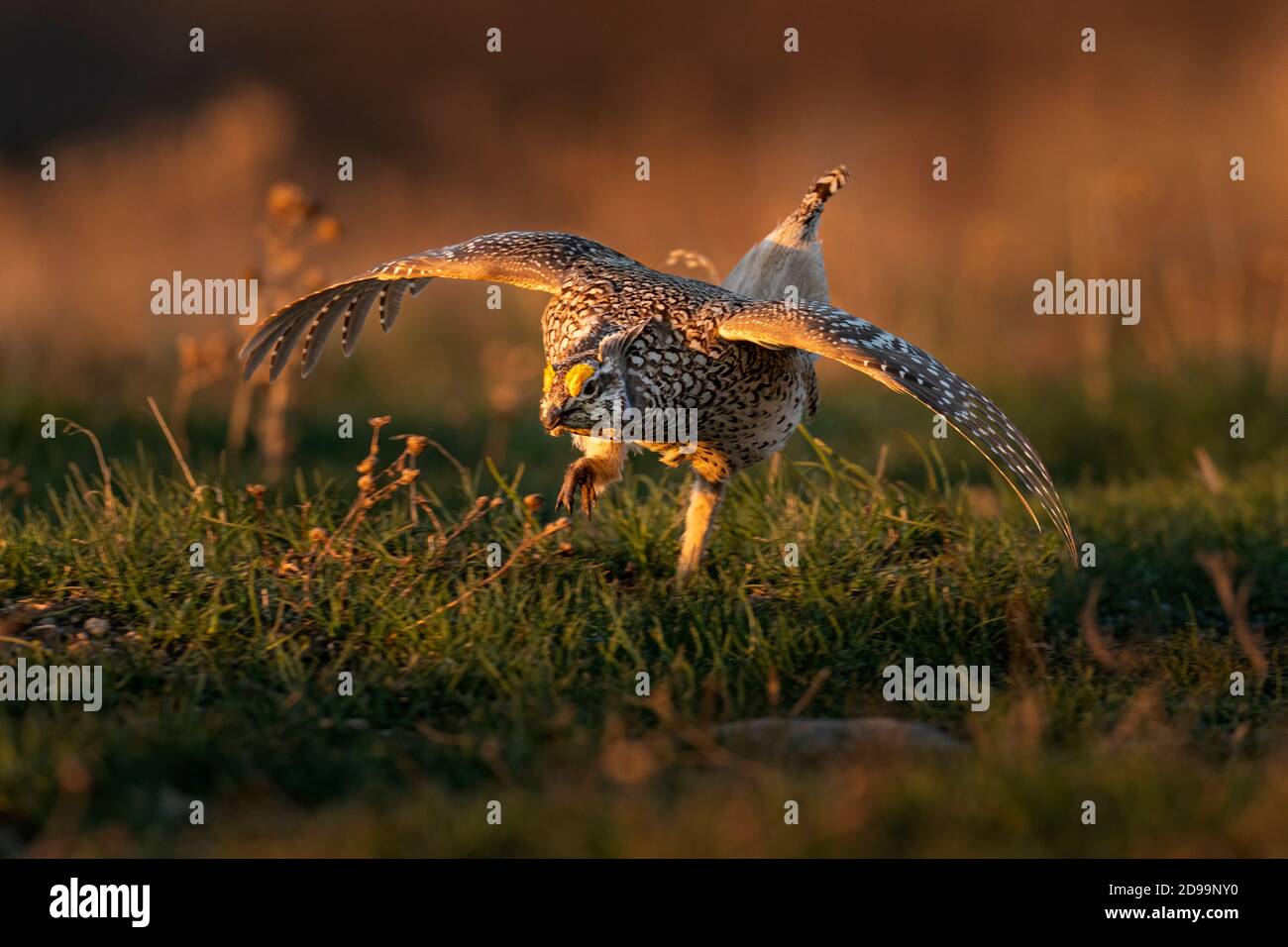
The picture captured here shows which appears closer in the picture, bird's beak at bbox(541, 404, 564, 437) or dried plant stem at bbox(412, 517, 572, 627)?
bird's beak at bbox(541, 404, 564, 437)

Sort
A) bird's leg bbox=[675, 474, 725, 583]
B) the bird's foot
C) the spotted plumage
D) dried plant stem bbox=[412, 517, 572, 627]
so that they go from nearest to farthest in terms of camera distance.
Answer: the spotted plumage
dried plant stem bbox=[412, 517, 572, 627]
the bird's foot
bird's leg bbox=[675, 474, 725, 583]

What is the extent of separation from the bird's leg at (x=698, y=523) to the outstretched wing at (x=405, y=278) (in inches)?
39.1

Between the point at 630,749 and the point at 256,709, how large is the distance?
127 cm

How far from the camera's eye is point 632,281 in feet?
19.7

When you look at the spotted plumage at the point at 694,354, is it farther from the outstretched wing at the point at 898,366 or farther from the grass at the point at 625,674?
the grass at the point at 625,674

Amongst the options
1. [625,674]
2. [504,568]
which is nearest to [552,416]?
[504,568]

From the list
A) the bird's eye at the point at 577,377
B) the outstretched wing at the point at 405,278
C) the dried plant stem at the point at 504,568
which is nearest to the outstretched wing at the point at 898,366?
the bird's eye at the point at 577,377

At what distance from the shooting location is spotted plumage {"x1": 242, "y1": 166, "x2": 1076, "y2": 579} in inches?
211

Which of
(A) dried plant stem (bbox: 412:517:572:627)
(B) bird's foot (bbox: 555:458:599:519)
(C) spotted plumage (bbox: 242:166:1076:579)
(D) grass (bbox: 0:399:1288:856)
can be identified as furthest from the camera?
(B) bird's foot (bbox: 555:458:599:519)

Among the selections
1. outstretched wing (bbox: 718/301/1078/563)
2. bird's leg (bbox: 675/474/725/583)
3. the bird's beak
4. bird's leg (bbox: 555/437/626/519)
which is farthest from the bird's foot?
outstretched wing (bbox: 718/301/1078/563)

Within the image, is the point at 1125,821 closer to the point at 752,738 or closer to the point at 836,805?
the point at 836,805

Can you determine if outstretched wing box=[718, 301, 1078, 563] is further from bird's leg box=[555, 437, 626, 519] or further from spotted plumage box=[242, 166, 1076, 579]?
bird's leg box=[555, 437, 626, 519]

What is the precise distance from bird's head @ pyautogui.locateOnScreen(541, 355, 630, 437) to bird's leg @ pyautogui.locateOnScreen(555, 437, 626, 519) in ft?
1.64

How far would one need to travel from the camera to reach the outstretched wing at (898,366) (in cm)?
529
